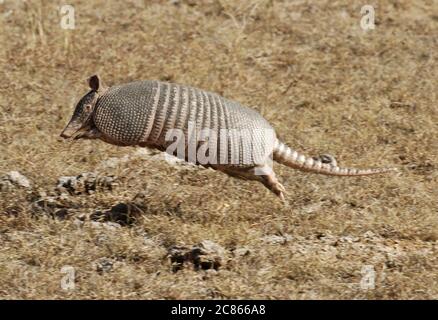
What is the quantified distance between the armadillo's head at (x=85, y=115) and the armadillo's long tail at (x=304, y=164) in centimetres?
126

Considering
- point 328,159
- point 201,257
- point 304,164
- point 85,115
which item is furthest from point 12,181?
point 328,159

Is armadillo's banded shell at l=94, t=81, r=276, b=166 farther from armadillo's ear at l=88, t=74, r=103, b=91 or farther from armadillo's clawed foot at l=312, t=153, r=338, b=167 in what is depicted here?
armadillo's clawed foot at l=312, t=153, r=338, b=167

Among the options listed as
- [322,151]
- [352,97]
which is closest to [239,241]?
[322,151]

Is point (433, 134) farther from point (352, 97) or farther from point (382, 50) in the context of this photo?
point (382, 50)

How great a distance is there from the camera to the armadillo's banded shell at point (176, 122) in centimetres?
592

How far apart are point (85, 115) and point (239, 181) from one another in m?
1.37

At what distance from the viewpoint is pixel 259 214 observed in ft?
20.6

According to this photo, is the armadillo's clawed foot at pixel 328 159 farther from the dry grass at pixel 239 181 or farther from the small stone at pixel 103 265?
the small stone at pixel 103 265

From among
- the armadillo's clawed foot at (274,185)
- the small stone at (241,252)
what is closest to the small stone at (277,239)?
the small stone at (241,252)

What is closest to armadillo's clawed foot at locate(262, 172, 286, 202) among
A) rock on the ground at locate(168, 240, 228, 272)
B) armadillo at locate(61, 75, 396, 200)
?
armadillo at locate(61, 75, 396, 200)

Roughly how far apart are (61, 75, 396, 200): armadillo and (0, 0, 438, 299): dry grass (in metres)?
0.45

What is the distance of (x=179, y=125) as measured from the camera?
5941 millimetres

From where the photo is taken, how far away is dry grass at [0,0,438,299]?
541 cm

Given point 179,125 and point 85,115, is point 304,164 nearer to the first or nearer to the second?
point 179,125
